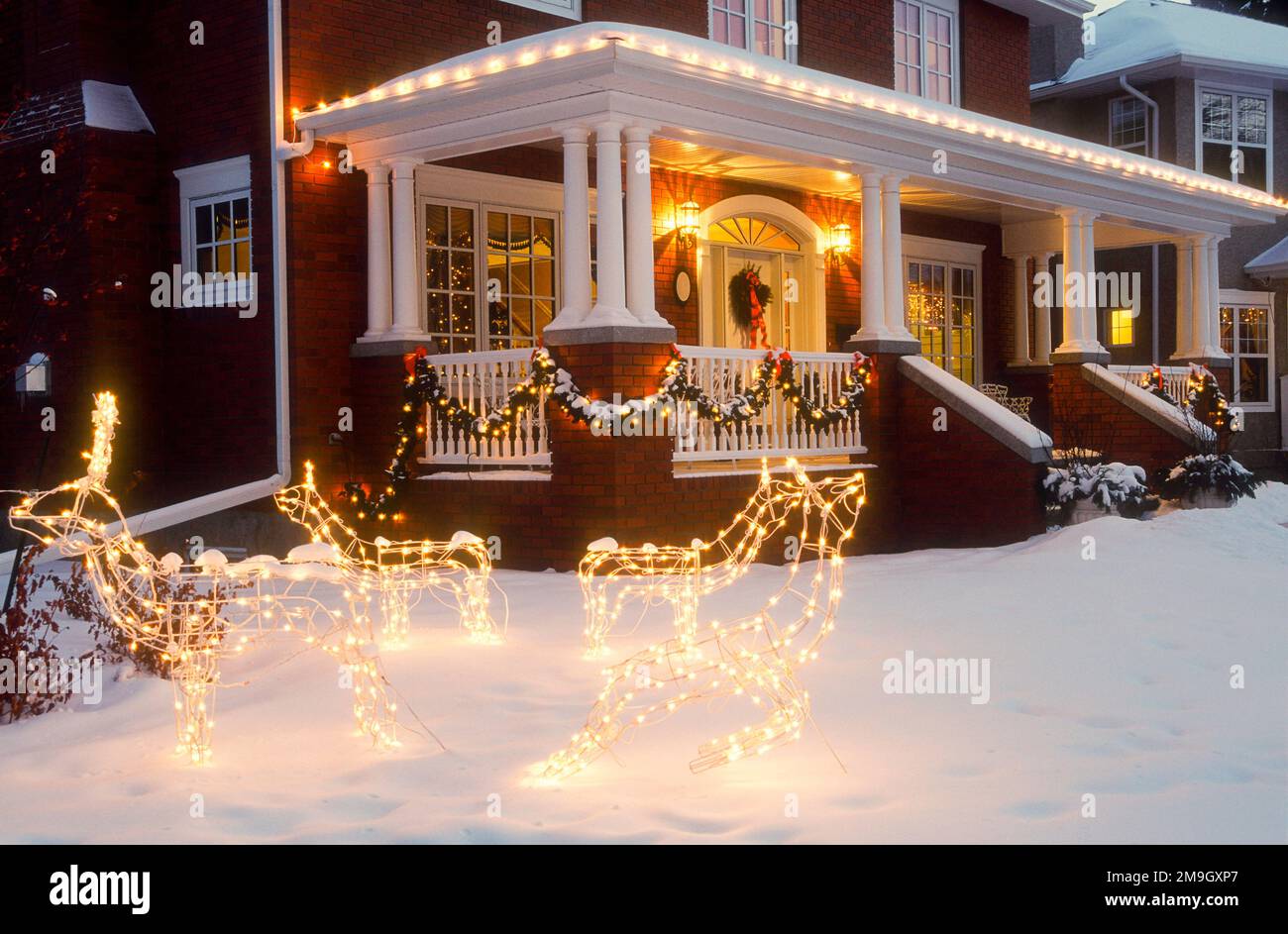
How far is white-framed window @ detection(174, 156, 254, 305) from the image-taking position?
11438 mm

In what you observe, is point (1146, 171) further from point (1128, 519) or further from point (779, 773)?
point (779, 773)

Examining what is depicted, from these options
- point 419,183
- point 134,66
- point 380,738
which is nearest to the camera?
point 380,738

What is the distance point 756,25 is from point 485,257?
4.75 m

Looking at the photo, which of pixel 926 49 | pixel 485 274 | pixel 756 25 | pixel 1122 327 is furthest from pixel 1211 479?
pixel 1122 327

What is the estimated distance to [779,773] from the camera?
4777mm

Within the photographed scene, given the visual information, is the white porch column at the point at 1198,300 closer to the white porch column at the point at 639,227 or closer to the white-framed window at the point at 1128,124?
the white-framed window at the point at 1128,124

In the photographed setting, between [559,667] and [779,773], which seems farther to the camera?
[559,667]

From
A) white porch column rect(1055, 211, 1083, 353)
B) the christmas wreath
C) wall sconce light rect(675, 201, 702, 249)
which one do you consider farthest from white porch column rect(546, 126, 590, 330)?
white porch column rect(1055, 211, 1083, 353)

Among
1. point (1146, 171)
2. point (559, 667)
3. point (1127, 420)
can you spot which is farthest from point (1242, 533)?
point (559, 667)

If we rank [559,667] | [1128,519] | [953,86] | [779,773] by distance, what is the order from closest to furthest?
[779,773] → [559,667] → [1128,519] → [953,86]

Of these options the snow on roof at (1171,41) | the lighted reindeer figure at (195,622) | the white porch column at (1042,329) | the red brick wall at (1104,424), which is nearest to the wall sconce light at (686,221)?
the red brick wall at (1104,424)

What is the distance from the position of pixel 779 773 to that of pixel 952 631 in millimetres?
2840

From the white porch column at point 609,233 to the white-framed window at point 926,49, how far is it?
7856mm

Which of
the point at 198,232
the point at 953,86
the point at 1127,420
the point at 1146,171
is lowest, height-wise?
the point at 1127,420
